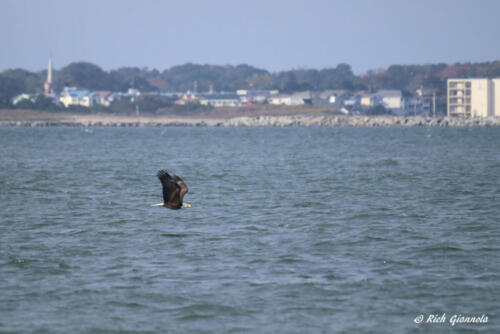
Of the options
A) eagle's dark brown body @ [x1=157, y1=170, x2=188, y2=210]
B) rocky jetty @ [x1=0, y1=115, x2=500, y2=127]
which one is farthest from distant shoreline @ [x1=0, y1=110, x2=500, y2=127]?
eagle's dark brown body @ [x1=157, y1=170, x2=188, y2=210]

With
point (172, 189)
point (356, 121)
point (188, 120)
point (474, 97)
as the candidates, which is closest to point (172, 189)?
point (172, 189)

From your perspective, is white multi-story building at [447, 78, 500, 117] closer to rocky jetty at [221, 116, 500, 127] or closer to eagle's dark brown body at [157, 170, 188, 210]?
rocky jetty at [221, 116, 500, 127]

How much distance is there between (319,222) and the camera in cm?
2530

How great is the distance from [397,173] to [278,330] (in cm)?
3202

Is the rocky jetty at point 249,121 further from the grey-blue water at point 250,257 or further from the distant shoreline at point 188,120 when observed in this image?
the grey-blue water at point 250,257

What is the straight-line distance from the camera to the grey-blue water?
1465 cm

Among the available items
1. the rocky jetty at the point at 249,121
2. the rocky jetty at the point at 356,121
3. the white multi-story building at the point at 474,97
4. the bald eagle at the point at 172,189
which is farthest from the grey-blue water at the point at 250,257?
the white multi-story building at the point at 474,97

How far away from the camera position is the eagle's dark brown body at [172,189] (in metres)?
17.4

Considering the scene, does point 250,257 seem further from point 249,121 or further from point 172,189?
point 249,121

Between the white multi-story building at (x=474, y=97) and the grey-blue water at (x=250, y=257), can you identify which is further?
the white multi-story building at (x=474, y=97)

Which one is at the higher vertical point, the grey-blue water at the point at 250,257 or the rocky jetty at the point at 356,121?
the grey-blue water at the point at 250,257

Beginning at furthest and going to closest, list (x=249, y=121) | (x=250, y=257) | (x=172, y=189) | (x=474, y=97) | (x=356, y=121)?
(x=249, y=121)
(x=356, y=121)
(x=474, y=97)
(x=250, y=257)
(x=172, y=189)

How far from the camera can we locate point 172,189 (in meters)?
17.8

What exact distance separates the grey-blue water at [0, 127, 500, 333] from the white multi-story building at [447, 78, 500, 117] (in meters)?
142
